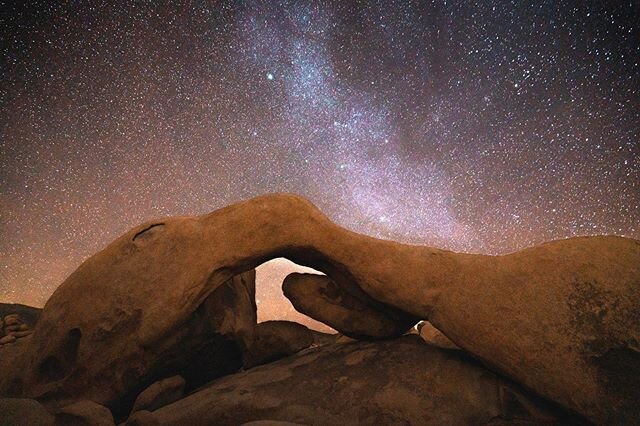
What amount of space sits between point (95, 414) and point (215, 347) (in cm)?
184

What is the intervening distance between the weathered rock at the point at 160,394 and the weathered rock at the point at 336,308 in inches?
75.8

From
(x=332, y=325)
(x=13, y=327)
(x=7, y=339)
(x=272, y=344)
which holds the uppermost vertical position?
(x=332, y=325)

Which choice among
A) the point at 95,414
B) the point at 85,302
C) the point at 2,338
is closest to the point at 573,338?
the point at 95,414

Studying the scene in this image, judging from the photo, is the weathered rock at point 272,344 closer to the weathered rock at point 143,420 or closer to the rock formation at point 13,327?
the weathered rock at point 143,420

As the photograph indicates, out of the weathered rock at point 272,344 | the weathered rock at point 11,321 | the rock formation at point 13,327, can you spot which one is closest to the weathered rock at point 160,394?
the weathered rock at point 272,344

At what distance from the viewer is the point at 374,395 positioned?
372cm

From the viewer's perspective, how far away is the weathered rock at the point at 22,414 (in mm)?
2964

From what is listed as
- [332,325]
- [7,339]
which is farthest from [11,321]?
[332,325]

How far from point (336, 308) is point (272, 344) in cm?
126

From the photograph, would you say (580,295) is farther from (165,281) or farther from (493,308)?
(165,281)

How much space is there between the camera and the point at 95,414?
335cm

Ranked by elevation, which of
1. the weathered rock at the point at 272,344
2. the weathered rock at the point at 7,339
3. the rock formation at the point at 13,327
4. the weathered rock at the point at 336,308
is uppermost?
the weathered rock at the point at 336,308

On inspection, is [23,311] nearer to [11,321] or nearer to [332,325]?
[11,321]

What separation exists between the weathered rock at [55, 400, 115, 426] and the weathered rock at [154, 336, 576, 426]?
55cm
